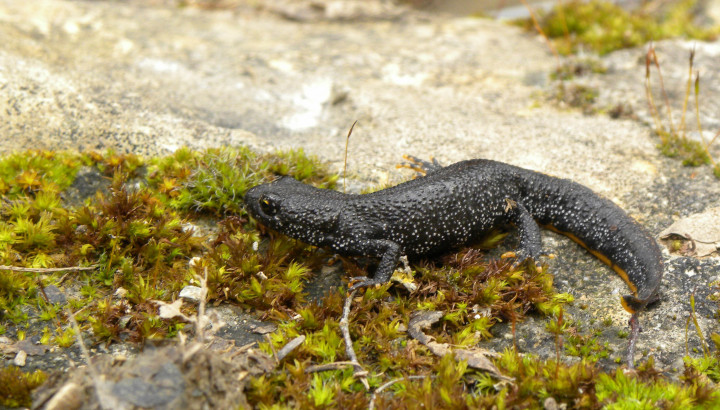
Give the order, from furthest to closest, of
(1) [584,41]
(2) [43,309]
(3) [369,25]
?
(3) [369,25] < (1) [584,41] < (2) [43,309]

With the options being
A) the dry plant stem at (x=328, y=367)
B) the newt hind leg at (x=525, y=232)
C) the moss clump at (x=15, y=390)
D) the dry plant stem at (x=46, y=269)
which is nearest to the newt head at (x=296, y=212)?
the dry plant stem at (x=328, y=367)

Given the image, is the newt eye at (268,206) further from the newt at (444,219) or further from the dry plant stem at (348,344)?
the dry plant stem at (348,344)

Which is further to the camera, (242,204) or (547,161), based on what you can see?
(547,161)

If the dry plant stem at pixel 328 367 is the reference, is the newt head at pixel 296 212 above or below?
above

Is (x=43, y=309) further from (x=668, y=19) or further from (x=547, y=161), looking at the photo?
(x=668, y=19)

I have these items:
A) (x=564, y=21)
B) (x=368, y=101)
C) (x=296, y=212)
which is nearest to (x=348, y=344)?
(x=296, y=212)

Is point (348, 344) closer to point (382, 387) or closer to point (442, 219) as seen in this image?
point (382, 387)

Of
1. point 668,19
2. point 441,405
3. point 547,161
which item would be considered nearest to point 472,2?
point 668,19
